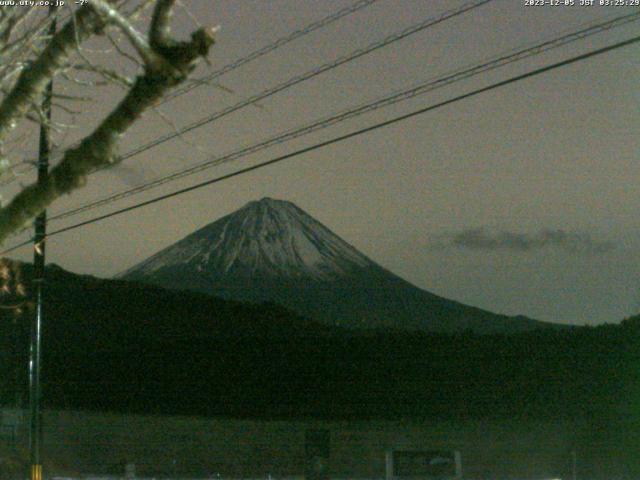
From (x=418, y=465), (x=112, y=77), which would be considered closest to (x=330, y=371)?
(x=418, y=465)

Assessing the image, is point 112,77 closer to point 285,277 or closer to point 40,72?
point 40,72

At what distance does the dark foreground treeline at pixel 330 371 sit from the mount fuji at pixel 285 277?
40.5 meters

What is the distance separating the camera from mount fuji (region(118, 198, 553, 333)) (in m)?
89.0

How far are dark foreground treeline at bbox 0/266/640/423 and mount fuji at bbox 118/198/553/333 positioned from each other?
40.5 meters

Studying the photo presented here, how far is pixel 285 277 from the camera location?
341 ft

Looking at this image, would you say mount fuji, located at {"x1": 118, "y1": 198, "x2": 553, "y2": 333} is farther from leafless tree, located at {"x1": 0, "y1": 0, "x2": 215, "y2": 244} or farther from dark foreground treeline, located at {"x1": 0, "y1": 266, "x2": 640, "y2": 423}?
leafless tree, located at {"x1": 0, "y1": 0, "x2": 215, "y2": 244}

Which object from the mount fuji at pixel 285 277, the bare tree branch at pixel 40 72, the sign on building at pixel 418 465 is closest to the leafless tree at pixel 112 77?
the bare tree branch at pixel 40 72

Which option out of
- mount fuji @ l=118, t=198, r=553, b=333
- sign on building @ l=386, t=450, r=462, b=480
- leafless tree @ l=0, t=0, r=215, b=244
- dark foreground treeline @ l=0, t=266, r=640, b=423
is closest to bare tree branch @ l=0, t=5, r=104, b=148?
leafless tree @ l=0, t=0, r=215, b=244

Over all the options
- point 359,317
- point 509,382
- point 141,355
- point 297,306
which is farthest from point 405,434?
point 297,306

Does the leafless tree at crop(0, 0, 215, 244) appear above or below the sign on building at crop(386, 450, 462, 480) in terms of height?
above

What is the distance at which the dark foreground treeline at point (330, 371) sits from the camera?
31688 millimetres

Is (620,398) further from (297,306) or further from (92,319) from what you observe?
(297,306)

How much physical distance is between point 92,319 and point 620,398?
25933mm

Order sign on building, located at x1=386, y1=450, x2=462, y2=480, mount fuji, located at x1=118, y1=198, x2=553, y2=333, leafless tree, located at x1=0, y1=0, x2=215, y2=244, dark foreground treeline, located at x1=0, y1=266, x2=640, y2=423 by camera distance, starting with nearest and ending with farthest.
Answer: leafless tree, located at x1=0, y1=0, x2=215, y2=244
sign on building, located at x1=386, y1=450, x2=462, y2=480
dark foreground treeline, located at x1=0, y1=266, x2=640, y2=423
mount fuji, located at x1=118, y1=198, x2=553, y2=333
